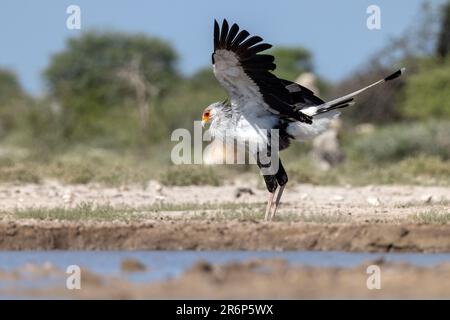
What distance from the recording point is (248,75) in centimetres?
1061

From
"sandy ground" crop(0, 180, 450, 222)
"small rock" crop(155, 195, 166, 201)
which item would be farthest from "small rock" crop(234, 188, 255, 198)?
"small rock" crop(155, 195, 166, 201)

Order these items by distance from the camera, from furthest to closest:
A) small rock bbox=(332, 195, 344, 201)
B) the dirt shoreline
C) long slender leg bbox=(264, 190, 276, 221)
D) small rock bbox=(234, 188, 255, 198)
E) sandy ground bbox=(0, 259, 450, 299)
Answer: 1. small rock bbox=(234, 188, 255, 198)
2. small rock bbox=(332, 195, 344, 201)
3. long slender leg bbox=(264, 190, 276, 221)
4. the dirt shoreline
5. sandy ground bbox=(0, 259, 450, 299)

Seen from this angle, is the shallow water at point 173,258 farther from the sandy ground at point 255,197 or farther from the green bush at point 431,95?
the green bush at point 431,95

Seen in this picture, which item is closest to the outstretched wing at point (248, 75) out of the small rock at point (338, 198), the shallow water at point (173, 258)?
the shallow water at point (173, 258)

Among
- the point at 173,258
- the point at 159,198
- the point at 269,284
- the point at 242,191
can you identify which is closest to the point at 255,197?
the point at 242,191

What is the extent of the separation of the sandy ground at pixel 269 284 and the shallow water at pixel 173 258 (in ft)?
2.47

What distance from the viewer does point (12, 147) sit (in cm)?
2689

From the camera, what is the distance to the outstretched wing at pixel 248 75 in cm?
1040

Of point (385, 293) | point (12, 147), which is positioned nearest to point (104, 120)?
point (12, 147)

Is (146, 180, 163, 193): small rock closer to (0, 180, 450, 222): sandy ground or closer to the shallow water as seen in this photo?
(0, 180, 450, 222): sandy ground

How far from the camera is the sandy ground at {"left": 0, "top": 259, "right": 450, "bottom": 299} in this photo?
7.13 m

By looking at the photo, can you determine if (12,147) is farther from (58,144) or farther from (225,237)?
(225,237)

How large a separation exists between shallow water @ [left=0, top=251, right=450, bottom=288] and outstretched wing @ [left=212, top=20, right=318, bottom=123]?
194cm
